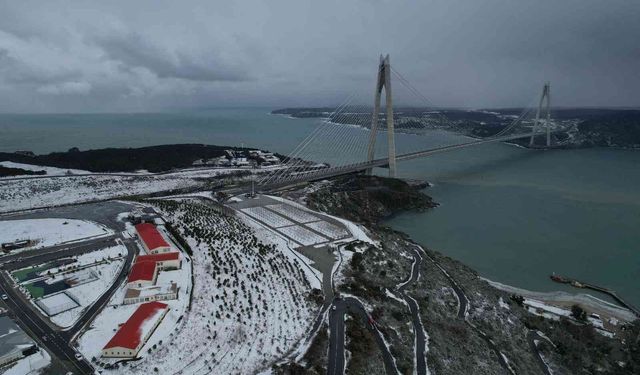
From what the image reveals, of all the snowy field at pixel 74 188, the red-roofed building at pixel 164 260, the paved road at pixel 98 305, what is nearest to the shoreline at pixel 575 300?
the red-roofed building at pixel 164 260

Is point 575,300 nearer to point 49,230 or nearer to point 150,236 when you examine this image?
point 150,236

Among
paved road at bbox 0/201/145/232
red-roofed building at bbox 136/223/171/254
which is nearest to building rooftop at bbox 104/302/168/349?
red-roofed building at bbox 136/223/171/254

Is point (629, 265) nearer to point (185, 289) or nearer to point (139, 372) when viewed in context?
point (185, 289)

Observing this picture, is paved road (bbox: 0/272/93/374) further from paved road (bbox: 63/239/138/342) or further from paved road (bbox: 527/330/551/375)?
paved road (bbox: 527/330/551/375)

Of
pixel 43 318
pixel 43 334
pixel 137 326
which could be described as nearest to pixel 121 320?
pixel 137 326

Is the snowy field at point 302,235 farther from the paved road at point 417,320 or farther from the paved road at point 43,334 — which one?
the paved road at point 43,334

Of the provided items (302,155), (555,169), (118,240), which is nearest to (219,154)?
(302,155)
